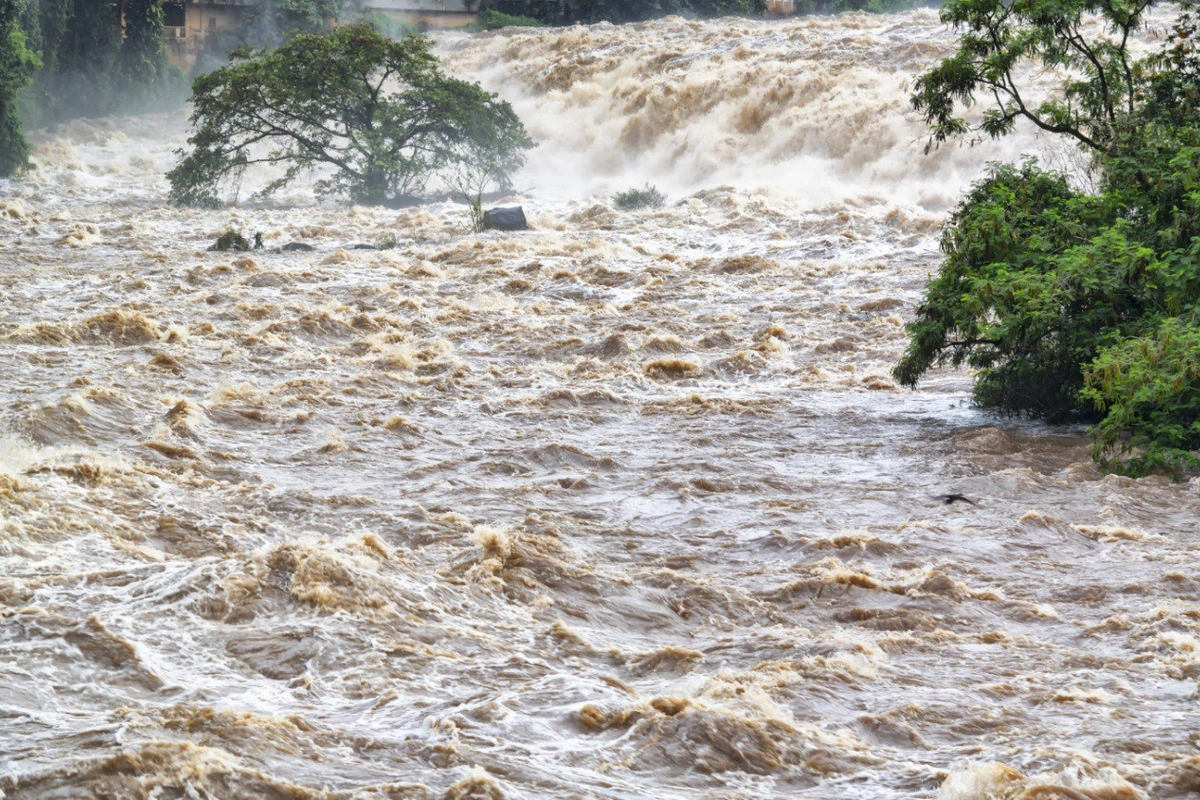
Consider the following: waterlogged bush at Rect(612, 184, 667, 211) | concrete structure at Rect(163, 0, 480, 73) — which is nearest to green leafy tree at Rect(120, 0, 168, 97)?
concrete structure at Rect(163, 0, 480, 73)

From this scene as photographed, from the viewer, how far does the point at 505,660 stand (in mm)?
6434

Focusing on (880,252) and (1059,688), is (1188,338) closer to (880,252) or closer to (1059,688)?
(1059,688)

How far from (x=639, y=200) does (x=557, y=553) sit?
18.1m

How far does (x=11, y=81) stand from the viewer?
29.8 metres

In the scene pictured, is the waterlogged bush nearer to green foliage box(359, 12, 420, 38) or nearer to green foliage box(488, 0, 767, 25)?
green foliage box(488, 0, 767, 25)

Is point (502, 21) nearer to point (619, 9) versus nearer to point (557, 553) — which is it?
point (619, 9)

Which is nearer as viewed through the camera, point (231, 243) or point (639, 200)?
point (231, 243)

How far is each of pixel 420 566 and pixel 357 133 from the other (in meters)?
21.4

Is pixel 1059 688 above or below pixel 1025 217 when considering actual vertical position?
below

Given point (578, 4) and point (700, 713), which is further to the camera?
point (578, 4)

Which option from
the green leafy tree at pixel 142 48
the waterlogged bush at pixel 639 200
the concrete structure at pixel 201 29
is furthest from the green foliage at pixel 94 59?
the waterlogged bush at pixel 639 200

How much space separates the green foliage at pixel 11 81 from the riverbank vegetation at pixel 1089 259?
24.0m

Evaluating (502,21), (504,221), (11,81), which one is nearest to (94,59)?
(11,81)

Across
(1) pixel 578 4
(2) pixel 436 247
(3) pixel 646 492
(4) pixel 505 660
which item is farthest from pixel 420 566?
(1) pixel 578 4
